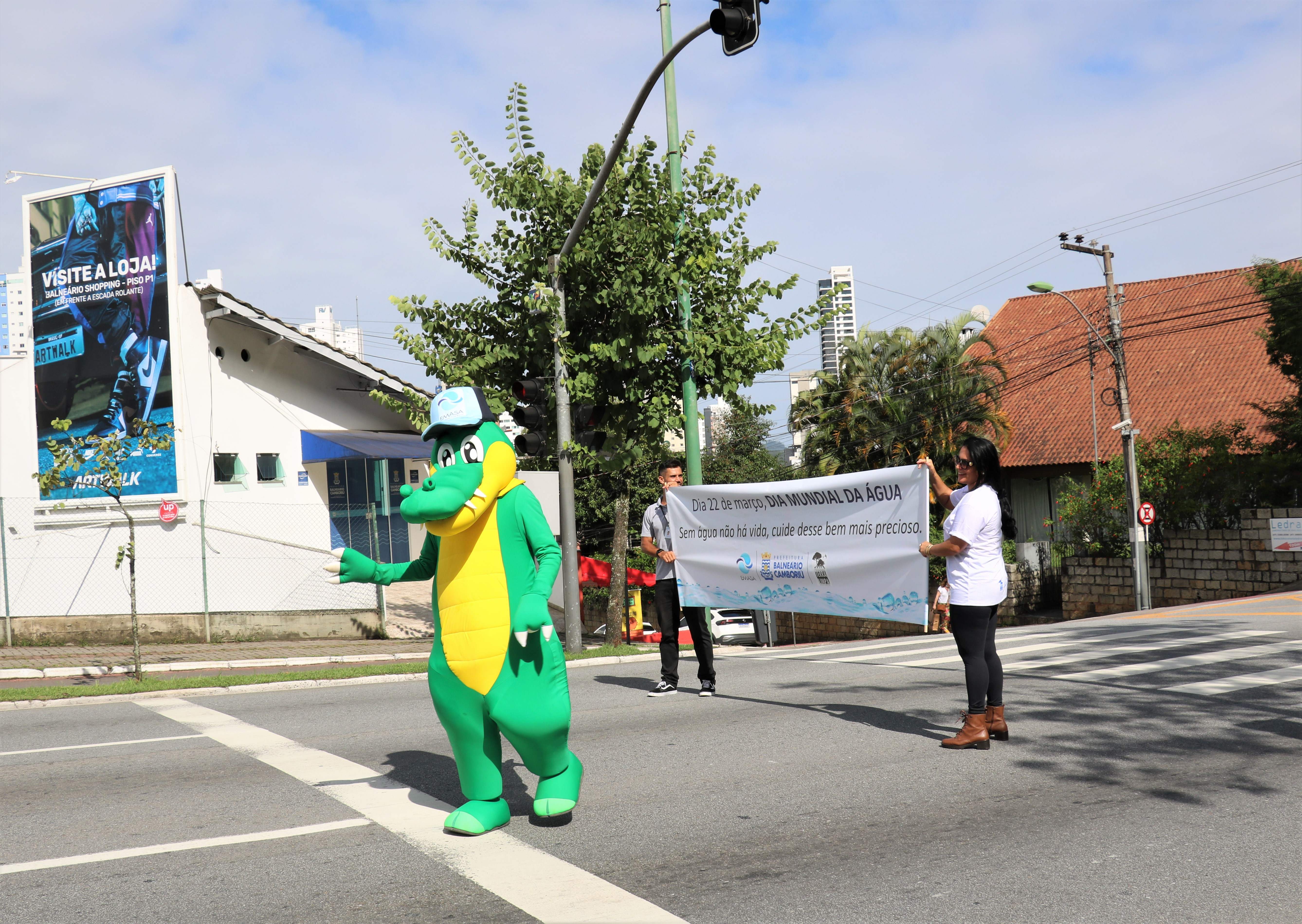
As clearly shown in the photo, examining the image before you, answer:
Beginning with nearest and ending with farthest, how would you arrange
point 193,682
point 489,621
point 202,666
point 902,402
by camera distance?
point 489,621 < point 193,682 < point 202,666 < point 902,402

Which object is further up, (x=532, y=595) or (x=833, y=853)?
(x=532, y=595)

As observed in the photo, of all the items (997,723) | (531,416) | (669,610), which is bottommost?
(997,723)

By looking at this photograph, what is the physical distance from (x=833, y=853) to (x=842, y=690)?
4.75m

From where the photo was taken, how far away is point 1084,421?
34156mm

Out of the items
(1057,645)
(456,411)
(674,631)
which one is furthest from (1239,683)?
(456,411)

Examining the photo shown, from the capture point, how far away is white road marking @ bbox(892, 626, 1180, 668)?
441 inches

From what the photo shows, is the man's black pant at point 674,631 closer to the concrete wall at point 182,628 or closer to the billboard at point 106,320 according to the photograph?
the concrete wall at point 182,628

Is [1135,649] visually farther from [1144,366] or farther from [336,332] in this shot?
[336,332]

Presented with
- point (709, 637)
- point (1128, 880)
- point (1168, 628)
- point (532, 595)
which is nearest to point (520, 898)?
point (532, 595)

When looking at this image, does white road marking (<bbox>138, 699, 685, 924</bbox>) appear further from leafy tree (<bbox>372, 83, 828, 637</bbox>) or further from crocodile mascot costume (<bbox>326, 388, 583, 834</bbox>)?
leafy tree (<bbox>372, 83, 828, 637</bbox>)

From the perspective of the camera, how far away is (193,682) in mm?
11203

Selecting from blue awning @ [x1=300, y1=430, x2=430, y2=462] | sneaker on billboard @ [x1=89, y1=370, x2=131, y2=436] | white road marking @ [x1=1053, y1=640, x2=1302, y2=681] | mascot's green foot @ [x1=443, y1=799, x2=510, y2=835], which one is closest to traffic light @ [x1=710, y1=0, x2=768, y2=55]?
white road marking @ [x1=1053, y1=640, x2=1302, y2=681]

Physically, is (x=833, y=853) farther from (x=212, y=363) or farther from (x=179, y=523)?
(x=212, y=363)

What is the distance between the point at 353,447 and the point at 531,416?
9.86 m
